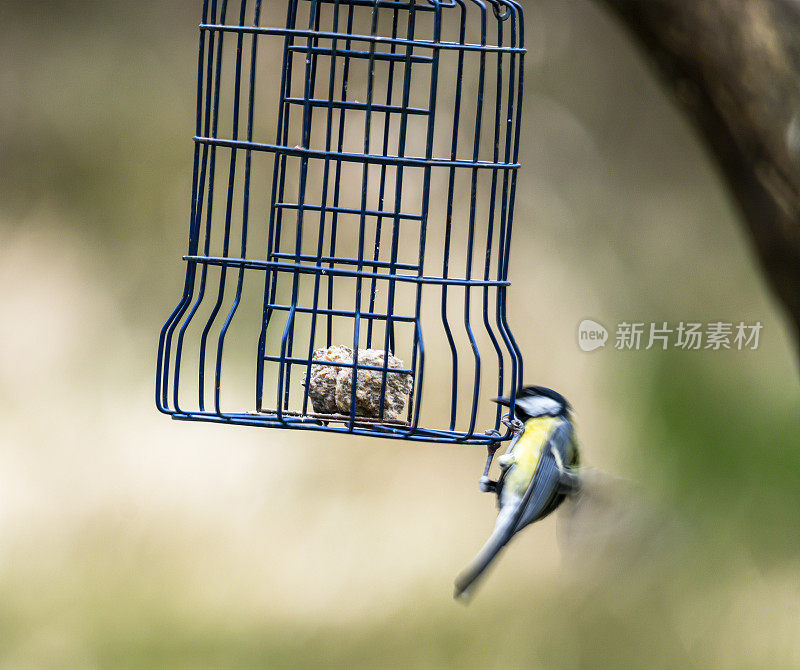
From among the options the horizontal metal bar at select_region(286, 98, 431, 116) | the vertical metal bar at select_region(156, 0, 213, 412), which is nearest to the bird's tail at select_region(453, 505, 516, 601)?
the vertical metal bar at select_region(156, 0, 213, 412)

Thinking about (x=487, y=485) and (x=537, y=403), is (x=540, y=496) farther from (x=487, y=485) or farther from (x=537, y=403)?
(x=537, y=403)

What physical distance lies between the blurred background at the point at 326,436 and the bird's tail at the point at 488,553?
3467mm

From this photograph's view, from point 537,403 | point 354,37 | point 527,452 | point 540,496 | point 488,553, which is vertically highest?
point 354,37

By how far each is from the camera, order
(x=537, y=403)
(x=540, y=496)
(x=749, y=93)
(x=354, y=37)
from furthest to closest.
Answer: (x=749, y=93) < (x=537, y=403) < (x=540, y=496) < (x=354, y=37)

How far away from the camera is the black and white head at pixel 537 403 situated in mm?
2980

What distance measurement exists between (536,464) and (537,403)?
19 cm

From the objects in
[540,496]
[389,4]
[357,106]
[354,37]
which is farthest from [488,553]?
[389,4]

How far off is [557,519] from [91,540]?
15.8ft

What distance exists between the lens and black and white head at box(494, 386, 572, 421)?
298cm

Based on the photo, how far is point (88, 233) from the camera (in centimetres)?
659

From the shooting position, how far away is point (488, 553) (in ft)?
8.84

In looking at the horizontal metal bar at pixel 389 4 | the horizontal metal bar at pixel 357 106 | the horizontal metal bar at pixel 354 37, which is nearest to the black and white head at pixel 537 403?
the horizontal metal bar at pixel 357 106

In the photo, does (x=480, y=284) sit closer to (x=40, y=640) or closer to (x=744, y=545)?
(x=744, y=545)

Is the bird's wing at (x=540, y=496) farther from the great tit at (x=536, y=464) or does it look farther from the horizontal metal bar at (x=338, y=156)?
the horizontal metal bar at (x=338, y=156)
